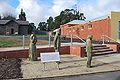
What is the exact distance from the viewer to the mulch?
36.1 feet

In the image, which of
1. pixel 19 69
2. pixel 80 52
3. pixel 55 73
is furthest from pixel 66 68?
pixel 80 52

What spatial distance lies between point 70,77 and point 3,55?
5958mm

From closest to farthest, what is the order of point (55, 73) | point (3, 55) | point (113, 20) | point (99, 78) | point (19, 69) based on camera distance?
1. point (99, 78)
2. point (55, 73)
3. point (19, 69)
4. point (3, 55)
5. point (113, 20)

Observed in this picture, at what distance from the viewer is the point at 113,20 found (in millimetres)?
29062

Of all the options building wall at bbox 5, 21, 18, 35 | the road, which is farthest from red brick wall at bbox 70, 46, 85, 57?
building wall at bbox 5, 21, 18, 35

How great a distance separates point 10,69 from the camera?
12445 millimetres

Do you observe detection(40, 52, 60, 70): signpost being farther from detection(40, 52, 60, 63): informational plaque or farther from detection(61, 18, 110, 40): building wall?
detection(61, 18, 110, 40): building wall

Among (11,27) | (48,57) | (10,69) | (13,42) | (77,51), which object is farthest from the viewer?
(11,27)

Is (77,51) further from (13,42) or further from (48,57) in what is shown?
(13,42)

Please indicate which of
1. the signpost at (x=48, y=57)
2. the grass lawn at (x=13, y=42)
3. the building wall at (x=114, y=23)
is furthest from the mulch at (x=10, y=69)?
the building wall at (x=114, y=23)

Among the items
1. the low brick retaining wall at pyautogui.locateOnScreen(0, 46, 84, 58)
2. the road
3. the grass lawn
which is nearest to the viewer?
the road

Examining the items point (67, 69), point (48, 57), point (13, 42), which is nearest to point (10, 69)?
point (48, 57)

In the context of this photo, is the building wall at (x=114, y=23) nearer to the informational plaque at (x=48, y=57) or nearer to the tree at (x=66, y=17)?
the informational plaque at (x=48, y=57)

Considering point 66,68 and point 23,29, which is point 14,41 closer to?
point 66,68
